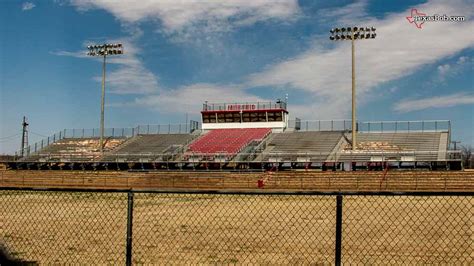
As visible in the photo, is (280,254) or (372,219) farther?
(372,219)

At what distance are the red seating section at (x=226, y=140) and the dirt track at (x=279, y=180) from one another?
12365 millimetres

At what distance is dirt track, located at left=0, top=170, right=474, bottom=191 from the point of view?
32719mm

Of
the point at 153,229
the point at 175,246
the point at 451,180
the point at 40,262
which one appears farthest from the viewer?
the point at 451,180

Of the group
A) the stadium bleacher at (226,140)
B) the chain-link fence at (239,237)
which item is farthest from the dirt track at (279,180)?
the chain-link fence at (239,237)

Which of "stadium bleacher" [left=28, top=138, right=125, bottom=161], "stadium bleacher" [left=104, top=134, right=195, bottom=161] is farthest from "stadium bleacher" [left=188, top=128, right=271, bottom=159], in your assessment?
"stadium bleacher" [left=28, top=138, right=125, bottom=161]

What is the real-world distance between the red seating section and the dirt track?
12.4 meters

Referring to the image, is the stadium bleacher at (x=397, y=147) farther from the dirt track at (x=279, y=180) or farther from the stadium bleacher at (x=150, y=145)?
the stadium bleacher at (x=150, y=145)

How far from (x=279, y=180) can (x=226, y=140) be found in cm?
2213

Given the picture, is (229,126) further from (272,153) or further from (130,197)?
(130,197)

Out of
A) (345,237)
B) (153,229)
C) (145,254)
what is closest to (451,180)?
(345,237)

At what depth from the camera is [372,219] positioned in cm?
1622

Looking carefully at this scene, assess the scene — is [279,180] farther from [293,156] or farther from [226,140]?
[226,140]

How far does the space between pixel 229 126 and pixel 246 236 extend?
49.6 metres

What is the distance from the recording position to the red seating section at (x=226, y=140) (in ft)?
176
